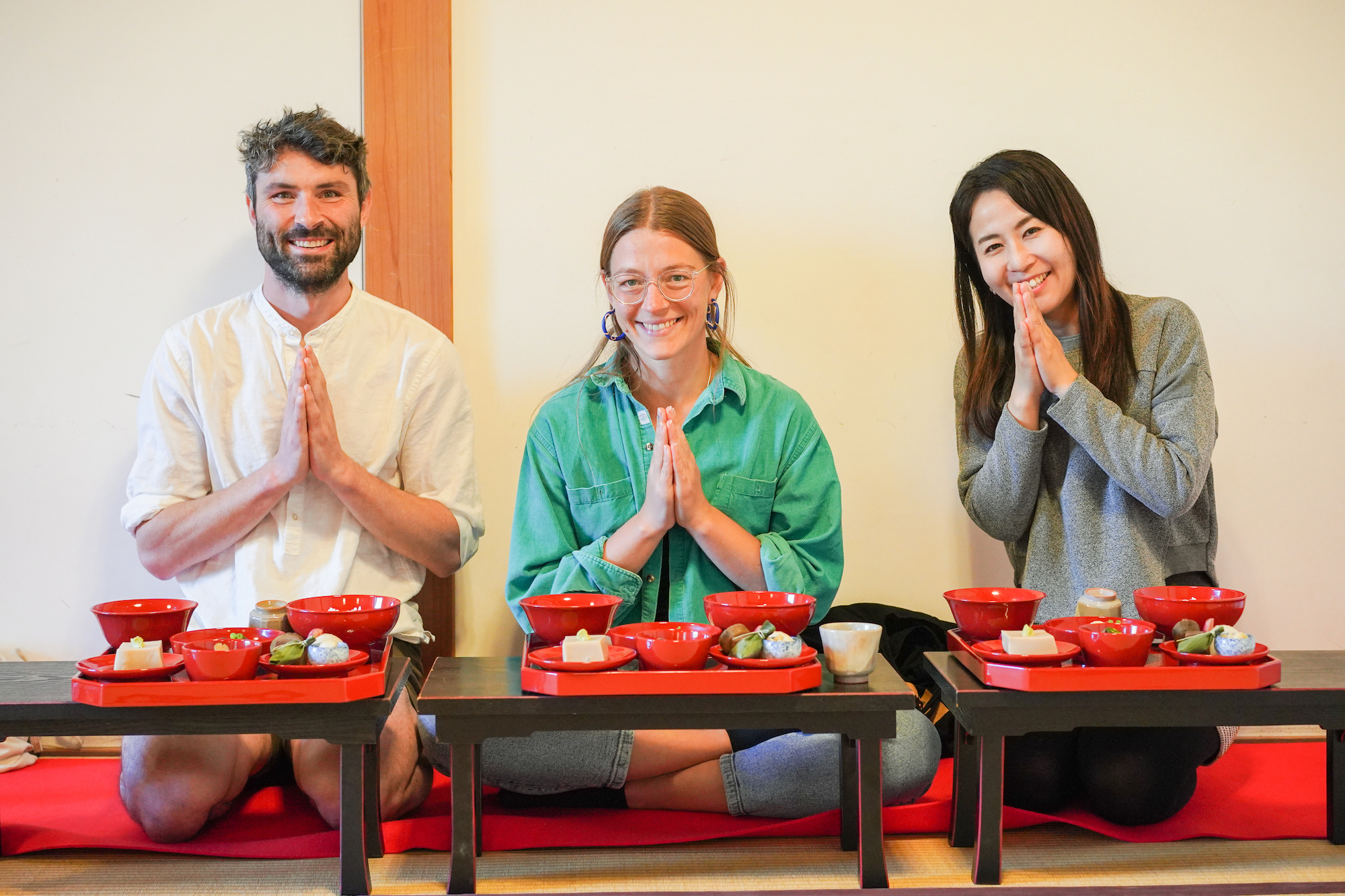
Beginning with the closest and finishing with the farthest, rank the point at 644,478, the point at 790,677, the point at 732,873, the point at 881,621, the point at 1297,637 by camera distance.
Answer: the point at 790,677 → the point at 732,873 → the point at 644,478 → the point at 881,621 → the point at 1297,637

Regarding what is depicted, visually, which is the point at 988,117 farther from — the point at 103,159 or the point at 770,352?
the point at 103,159

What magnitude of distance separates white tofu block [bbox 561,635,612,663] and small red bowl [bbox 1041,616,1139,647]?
2.24ft

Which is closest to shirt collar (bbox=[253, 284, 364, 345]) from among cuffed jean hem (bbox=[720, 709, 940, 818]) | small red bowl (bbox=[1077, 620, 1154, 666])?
cuffed jean hem (bbox=[720, 709, 940, 818])

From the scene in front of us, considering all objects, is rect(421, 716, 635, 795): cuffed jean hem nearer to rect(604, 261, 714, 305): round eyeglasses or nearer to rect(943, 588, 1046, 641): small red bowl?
rect(943, 588, 1046, 641): small red bowl

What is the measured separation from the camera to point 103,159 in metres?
2.59

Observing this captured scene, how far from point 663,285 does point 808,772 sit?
911 mm

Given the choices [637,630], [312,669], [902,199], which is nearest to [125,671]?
[312,669]

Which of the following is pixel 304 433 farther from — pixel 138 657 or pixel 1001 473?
pixel 1001 473

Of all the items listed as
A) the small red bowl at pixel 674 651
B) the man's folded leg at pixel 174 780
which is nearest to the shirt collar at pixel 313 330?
the man's folded leg at pixel 174 780

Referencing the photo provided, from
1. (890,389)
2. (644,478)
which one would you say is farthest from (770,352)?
(644,478)

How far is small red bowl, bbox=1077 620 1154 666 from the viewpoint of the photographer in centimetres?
162

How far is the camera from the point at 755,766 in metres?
1.90

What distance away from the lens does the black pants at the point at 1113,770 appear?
1869mm

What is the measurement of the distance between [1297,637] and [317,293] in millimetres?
Result: 2484
